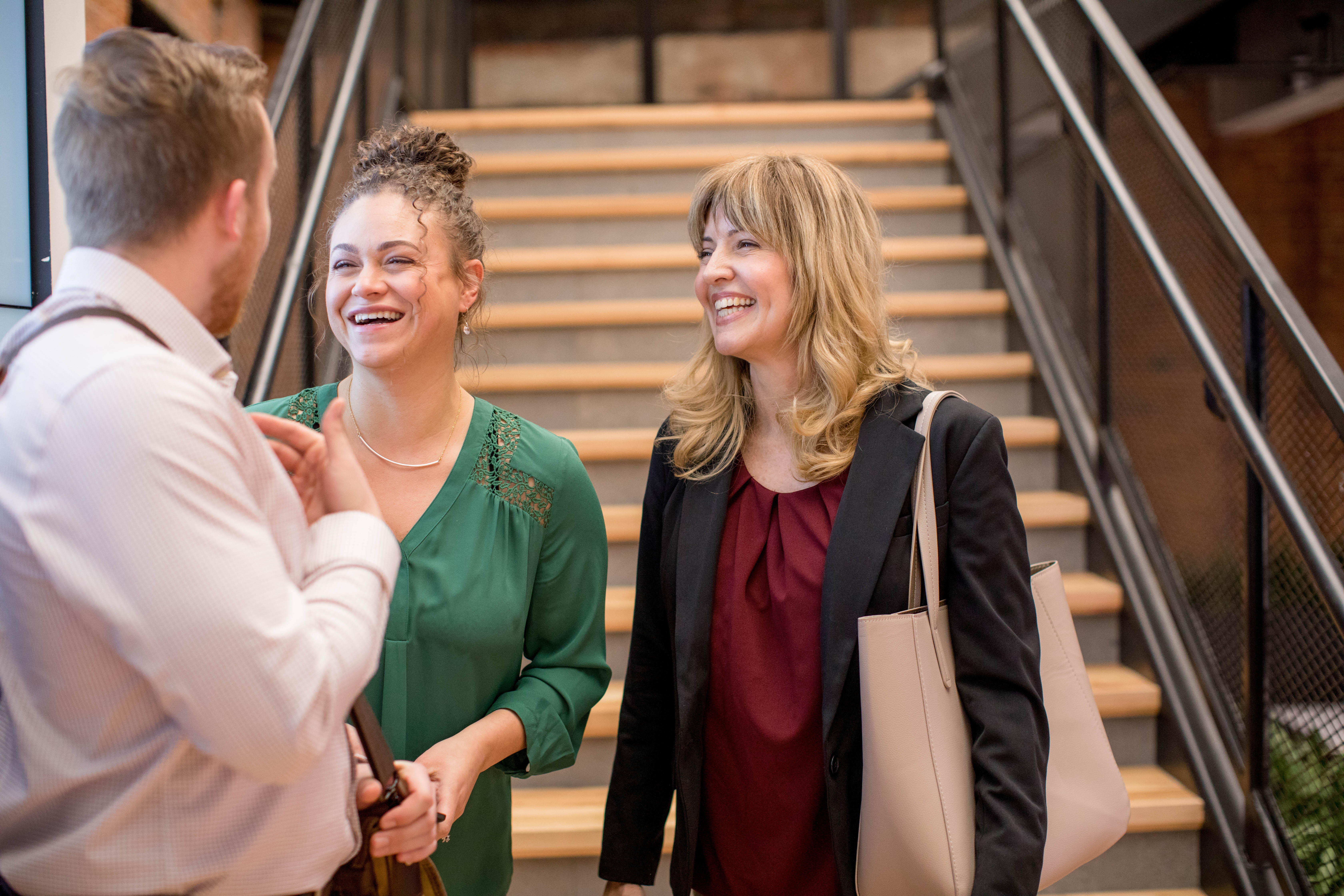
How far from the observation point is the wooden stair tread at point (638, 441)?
2930 millimetres

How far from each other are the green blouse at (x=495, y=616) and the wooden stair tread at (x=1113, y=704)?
853 mm

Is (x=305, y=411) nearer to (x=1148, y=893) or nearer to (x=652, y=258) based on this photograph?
(x=1148, y=893)

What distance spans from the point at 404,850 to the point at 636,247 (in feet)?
10.3

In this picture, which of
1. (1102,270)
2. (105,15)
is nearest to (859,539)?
(1102,270)

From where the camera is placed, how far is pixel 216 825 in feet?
2.54

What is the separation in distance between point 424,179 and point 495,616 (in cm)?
62

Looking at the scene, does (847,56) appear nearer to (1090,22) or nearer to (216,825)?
(1090,22)

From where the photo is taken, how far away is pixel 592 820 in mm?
2152

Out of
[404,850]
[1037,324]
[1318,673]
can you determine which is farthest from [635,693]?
[1037,324]

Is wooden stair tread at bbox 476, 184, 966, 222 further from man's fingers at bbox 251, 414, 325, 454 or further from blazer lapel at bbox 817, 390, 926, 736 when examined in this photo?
man's fingers at bbox 251, 414, 325, 454

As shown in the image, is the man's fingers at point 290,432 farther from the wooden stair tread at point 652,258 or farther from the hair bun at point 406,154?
the wooden stair tread at point 652,258

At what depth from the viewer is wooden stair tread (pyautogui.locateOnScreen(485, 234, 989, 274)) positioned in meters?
3.66

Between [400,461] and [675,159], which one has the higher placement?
[675,159]

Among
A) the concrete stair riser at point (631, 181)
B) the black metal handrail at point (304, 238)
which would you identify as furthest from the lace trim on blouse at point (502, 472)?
the concrete stair riser at point (631, 181)
